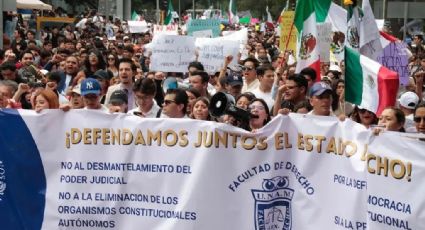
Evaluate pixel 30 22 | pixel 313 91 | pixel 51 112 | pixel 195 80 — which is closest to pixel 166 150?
pixel 51 112

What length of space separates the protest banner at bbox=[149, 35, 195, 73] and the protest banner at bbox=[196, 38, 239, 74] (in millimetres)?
205

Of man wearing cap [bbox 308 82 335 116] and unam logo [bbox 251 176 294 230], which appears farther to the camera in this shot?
man wearing cap [bbox 308 82 335 116]

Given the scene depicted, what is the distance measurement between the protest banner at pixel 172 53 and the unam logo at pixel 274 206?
6626mm

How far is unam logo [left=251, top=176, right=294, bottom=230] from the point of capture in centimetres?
696

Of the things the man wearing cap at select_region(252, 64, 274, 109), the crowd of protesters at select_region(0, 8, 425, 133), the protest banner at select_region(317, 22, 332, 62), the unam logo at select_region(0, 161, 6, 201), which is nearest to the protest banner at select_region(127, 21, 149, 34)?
the crowd of protesters at select_region(0, 8, 425, 133)

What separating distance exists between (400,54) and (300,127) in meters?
4.25

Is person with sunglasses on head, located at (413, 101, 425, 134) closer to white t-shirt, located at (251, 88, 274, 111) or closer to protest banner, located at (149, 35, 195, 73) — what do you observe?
white t-shirt, located at (251, 88, 274, 111)

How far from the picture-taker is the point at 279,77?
11.0 meters

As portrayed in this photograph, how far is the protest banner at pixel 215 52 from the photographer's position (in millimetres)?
13789

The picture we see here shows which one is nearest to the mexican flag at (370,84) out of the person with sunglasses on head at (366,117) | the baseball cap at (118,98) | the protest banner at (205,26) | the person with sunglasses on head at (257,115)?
the person with sunglasses on head at (366,117)

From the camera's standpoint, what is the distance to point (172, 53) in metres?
13.7

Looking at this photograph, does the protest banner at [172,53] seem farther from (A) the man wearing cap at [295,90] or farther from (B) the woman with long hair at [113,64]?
(A) the man wearing cap at [295,90]

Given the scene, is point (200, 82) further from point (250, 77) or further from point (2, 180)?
point (2, 180)

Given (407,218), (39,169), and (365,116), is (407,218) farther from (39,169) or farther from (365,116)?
(39,169)
